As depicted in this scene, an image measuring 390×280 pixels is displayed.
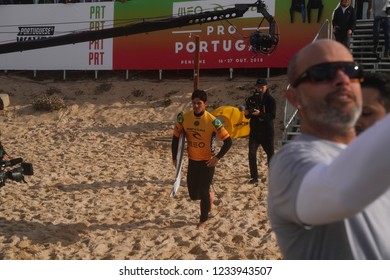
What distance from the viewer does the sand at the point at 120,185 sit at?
5867 millimetres

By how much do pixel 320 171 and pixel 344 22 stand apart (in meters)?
10.8

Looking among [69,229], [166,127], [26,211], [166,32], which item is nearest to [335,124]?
[69,229]

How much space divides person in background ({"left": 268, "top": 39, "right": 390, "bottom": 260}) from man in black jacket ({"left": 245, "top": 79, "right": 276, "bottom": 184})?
671 cm

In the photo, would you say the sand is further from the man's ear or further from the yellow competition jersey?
the man's ear

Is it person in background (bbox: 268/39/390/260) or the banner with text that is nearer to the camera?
person in background (bbox: 268/39/390/260)

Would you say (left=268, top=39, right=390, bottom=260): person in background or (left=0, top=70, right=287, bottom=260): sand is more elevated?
(left=268, top=39, right=390, bottom=260): person in background

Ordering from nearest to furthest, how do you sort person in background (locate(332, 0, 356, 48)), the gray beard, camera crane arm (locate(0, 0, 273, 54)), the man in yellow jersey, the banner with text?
the gray beard < the man in yellow jersey < camera crane arm (locate(0, 0, 273, 54)) < person in background (locate(332, 0, 356, 48)) < the banner with text

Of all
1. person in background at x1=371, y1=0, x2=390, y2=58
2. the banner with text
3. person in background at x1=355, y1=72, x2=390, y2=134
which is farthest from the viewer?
the banner with text

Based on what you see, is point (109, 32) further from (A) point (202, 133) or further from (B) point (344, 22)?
(B) point (344, 22)

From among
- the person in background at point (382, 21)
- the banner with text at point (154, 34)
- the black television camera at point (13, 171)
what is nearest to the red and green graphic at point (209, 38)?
the banner with text at point (154, 34)

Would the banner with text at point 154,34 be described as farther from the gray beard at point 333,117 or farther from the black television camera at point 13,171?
the gray beard at point 333,117

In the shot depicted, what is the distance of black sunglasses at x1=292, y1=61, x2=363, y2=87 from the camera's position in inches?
52.5

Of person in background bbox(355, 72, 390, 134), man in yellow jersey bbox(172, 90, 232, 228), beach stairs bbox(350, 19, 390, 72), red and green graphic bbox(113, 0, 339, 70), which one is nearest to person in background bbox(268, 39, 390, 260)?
person in background bbox(355, 72, 390, 134)

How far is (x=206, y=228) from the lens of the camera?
6426mm
